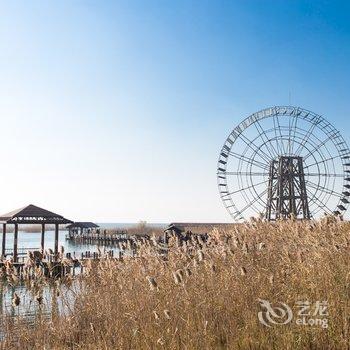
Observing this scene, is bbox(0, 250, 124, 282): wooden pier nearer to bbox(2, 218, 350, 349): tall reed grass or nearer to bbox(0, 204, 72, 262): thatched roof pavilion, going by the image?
bbox(2, 218, 350, 349): tall reed grass

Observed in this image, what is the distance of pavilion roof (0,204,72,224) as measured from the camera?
2747cm

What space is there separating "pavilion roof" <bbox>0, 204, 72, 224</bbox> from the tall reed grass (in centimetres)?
2150

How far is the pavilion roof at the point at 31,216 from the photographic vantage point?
27.5 meters

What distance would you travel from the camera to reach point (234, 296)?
220 inches

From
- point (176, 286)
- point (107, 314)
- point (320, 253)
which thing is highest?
point (320, 253)

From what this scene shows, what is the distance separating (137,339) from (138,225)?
74.1 m

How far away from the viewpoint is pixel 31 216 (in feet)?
91.8

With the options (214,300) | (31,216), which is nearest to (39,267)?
(214,300)

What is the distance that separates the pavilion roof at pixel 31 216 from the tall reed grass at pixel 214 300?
2150cm

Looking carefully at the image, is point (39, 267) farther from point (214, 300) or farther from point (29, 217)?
point (29, 217)

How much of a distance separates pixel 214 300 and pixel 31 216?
2442 cm

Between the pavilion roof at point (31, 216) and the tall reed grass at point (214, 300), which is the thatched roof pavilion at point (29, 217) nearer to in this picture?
the pavilion roof at point (31, 216)

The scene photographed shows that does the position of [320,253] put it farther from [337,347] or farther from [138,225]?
[138,225]

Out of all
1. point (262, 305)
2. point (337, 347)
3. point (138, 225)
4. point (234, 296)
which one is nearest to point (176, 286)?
point (234, 296)
